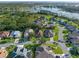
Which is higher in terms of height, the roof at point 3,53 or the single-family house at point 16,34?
the single-family house at point 16,34

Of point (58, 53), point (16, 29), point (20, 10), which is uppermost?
point (20, 10)

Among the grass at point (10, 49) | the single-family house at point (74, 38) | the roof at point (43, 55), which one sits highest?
the single-family house at point (74, 38)

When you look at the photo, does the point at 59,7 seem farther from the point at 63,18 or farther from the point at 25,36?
the point at 25,36

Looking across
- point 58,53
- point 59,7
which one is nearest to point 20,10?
point 59,7

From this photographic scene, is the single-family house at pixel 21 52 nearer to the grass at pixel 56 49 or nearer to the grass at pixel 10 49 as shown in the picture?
the grass at pixel 10 49

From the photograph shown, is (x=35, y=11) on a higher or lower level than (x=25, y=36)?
higher

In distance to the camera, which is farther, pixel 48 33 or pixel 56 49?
pixel 48 33

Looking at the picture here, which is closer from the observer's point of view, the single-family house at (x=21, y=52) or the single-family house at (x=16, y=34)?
the single-family house at (x=21, y=52)

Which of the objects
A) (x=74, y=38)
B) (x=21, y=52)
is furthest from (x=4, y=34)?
(x=74, y=38)

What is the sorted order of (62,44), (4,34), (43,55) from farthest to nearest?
(4,34) < (62,44) < (43,55)

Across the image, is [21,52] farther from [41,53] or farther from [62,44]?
[62,44]

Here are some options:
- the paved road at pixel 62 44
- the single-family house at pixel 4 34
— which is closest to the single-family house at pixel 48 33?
the paved road at pixel 62 44
